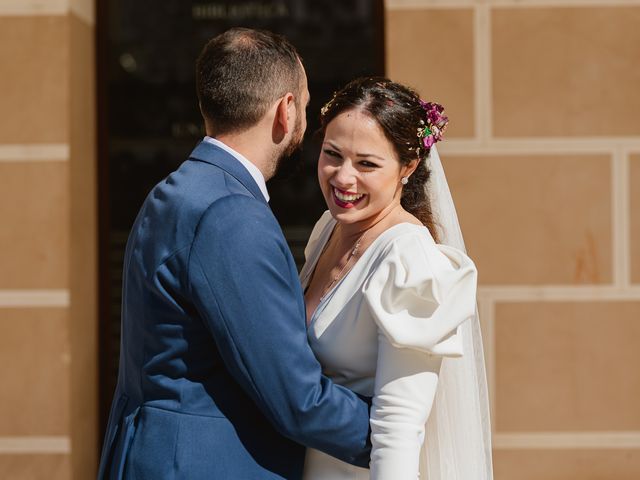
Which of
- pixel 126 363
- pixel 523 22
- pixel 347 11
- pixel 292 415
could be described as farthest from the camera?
pixel 347 11

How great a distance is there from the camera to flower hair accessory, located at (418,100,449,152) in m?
2.26

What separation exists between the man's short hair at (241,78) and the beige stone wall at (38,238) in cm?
178

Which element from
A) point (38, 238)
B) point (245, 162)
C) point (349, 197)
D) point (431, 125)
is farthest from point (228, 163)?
point (38, 238)

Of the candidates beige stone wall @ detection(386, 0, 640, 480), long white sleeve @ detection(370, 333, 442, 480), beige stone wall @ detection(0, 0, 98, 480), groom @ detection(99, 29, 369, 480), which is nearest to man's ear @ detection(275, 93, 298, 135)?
groom @ detection(99, 29, 369, 480)

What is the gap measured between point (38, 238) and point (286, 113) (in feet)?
6.42

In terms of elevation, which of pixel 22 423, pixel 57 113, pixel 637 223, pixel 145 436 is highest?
pixel 57 113

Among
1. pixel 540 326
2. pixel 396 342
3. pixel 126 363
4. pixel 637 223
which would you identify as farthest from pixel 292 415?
pixel 637 223

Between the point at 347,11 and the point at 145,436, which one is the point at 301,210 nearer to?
the point at 347,11

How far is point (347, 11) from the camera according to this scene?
410 centimetres

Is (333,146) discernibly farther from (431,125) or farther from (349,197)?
(431,125)

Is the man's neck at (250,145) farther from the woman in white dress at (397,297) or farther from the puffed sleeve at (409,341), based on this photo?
the puffed sleeve at (409,341)

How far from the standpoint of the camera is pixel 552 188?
3.79 metres

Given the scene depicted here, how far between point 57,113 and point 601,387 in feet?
8.27

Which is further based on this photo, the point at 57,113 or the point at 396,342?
the point at 57,113
